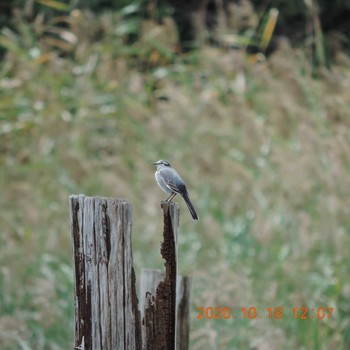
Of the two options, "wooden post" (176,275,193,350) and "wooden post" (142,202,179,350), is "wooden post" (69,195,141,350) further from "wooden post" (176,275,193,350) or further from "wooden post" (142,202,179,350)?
"wooden post" (176,275,193,350)

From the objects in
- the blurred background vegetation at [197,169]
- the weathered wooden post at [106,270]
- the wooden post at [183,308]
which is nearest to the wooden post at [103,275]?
the weathered wooden post at [106,270]

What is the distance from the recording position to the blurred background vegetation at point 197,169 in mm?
4625

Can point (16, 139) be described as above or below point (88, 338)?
below

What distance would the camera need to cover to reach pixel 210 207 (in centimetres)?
564

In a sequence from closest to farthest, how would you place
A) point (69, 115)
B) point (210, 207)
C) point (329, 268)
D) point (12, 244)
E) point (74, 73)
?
point (329, 268), point (12, 244), point (210, 207), point (69, 115), point (74, 73)

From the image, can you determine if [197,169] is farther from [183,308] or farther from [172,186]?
[172,186]

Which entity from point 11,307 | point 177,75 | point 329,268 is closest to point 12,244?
point 11,307

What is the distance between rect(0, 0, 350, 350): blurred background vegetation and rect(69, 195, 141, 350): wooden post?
4.70 ft

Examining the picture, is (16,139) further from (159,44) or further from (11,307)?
(11,307)

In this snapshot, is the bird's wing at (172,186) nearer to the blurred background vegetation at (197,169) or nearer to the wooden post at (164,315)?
the wooden post at (164,315)

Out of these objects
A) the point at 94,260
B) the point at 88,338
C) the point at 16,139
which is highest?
the point at 94,260

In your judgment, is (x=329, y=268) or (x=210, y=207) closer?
(x=329, y=268)

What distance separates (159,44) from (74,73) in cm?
79

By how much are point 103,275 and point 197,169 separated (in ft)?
10.9
